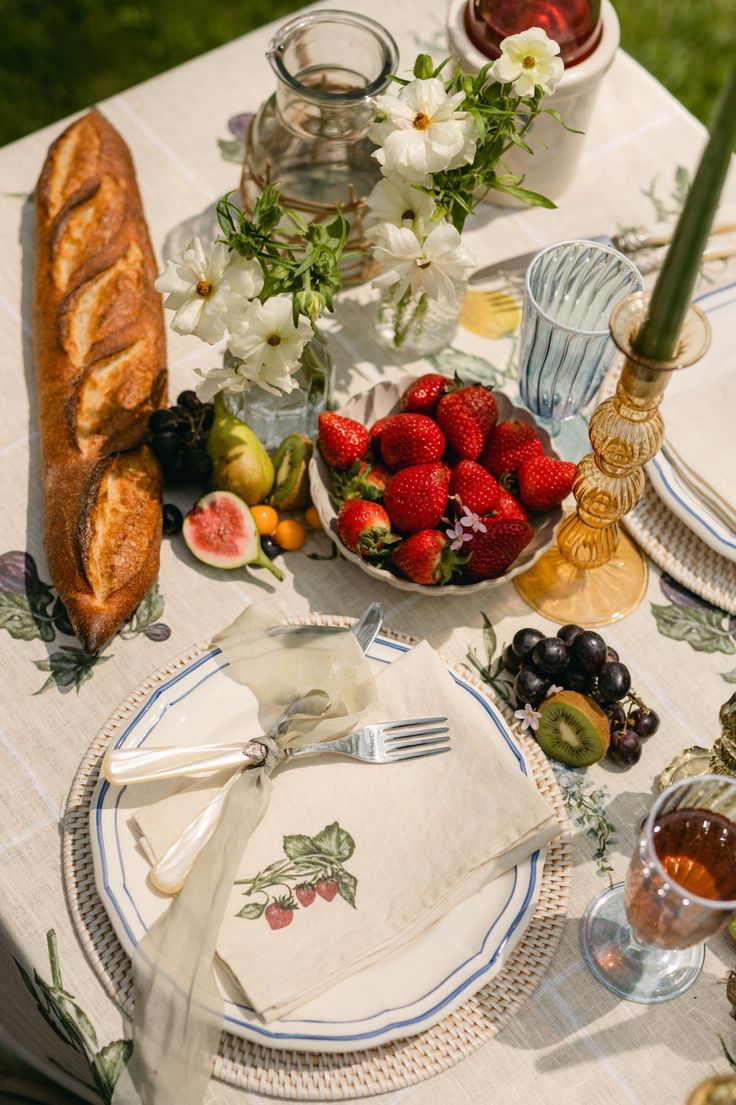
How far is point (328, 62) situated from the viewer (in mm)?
1492

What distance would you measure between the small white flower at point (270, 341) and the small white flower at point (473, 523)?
248 mm

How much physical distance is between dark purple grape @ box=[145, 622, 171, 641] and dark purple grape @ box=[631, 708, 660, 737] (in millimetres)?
556

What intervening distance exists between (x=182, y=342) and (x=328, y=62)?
0.43 metres

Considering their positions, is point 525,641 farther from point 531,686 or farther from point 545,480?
point 545,480

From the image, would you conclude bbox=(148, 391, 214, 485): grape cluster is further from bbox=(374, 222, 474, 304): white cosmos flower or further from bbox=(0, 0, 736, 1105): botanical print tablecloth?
bbox=(374, 222, 474, 304): white cosmos flower

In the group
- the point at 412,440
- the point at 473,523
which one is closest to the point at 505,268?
the point at 412,440

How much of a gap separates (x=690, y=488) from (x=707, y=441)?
72mm

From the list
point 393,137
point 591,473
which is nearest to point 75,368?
point 393,137

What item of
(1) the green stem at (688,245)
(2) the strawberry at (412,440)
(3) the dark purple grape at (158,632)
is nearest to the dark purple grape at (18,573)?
(3) the dark purple grape at (158,632)

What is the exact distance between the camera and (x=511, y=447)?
1308 mm

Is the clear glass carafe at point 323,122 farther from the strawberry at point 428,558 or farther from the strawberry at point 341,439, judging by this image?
the strawberry at point 428,558

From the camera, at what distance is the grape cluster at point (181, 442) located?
1.35 meters

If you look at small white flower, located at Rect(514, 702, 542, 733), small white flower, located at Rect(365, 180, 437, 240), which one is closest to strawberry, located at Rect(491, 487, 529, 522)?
small white flower, located at Rect(514, 702, 542, 733)

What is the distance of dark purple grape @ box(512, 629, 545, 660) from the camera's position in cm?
124
